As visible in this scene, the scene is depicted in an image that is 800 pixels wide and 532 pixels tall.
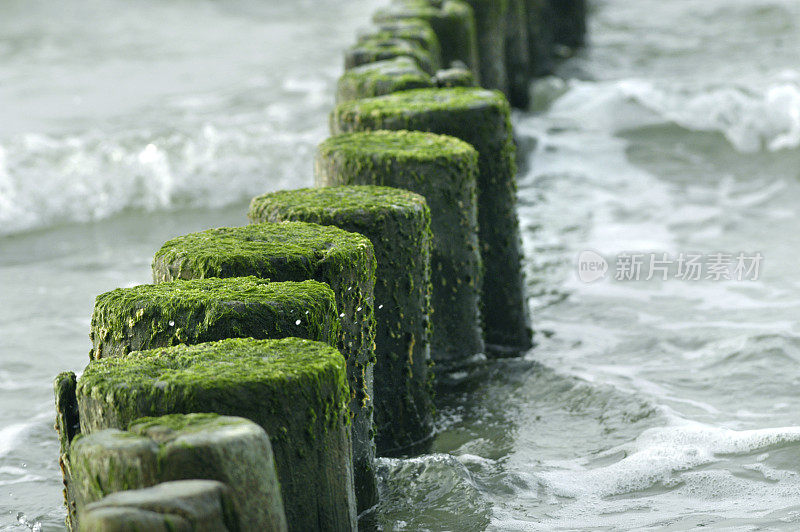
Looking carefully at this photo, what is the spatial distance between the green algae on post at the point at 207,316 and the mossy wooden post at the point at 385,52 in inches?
134

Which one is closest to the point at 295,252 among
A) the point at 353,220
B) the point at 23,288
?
the point at 353,220

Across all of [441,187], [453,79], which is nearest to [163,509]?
[441,187]

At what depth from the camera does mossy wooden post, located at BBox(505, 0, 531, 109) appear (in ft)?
33.0

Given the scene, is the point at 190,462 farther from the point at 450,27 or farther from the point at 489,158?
the point at 450,27

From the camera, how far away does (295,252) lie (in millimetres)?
2869

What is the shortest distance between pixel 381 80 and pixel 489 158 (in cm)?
83

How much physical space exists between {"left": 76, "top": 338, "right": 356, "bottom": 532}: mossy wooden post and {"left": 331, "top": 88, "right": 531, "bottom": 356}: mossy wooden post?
2.18 meters

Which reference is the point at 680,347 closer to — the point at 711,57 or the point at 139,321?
the point at 139,321

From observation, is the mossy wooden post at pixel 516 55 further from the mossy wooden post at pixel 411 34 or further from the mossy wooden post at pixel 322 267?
the mossy wooden post at pixel 322 267

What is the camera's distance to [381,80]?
5012 millimetres

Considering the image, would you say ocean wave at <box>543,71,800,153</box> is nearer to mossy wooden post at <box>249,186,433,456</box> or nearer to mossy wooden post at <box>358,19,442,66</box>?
mossy wooden post at <box>358,19,442,66</box>

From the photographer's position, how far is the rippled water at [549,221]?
359 centimetres

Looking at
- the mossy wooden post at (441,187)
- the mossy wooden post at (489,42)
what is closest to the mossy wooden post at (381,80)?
the mossy wooden post at (441,187)

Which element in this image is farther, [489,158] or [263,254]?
[489,158]
